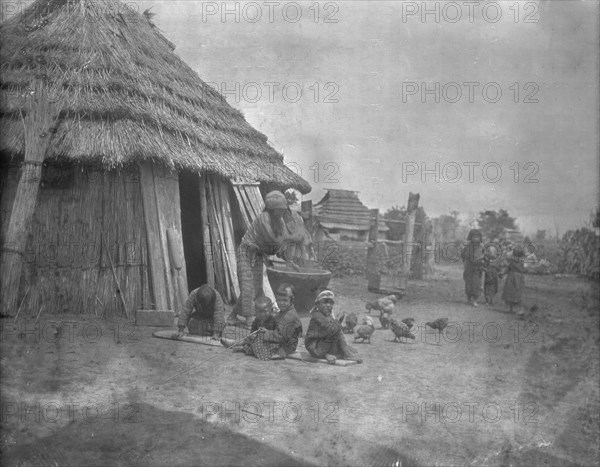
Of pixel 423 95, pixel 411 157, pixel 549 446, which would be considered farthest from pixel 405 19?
pixel 549 446

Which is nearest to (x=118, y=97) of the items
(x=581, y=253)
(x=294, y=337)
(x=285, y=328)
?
(x=285, y=328)

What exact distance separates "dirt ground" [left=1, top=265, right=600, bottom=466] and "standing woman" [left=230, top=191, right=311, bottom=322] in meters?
0.84

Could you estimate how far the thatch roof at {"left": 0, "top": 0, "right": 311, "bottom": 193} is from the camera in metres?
5.27

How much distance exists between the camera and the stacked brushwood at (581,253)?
7109mm

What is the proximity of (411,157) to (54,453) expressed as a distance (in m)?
3.81

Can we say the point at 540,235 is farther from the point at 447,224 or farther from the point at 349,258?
the point at 349,258

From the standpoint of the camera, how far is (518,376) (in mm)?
4672

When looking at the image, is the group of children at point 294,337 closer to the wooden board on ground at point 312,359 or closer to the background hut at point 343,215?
the wooden board on ground at point 312,359

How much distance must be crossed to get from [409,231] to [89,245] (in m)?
3.95

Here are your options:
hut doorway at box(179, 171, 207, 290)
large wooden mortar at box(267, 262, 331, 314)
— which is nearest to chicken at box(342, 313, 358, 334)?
large wooden mortar at box(267, 262, 331, 314)

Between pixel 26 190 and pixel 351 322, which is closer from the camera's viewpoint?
pixel 26 190

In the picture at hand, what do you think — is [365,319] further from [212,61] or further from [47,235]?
[47,235]

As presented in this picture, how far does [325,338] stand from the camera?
4.72 metres

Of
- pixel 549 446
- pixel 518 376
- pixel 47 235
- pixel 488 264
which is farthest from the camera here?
pixel 488 264
